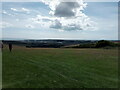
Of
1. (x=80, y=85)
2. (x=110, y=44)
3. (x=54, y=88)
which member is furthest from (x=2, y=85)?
(x=110, y=44)

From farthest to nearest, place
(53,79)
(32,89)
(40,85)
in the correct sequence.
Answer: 1. (53,79)
2. (40,85)
3. (32,89)

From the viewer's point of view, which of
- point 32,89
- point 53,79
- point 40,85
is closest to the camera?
point 32,89

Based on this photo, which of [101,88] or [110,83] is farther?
[110,83]

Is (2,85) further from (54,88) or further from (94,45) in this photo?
(94,45)

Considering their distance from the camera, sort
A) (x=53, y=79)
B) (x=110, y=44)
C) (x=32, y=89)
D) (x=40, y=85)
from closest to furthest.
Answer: (x=32, y=89) → (x=40, y=85) → (x=53, y=79) → (x=110, y=44)

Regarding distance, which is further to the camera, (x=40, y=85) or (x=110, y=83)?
(x=110, y=83)

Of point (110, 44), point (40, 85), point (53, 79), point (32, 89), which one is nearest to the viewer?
point (32, 89)

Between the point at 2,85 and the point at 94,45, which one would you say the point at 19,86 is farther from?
the point at 94,45

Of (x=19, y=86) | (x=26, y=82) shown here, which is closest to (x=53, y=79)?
(x=26, y=82)

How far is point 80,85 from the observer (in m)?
12.5

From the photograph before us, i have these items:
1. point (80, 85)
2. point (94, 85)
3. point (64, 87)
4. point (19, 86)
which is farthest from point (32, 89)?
point (94, 85)

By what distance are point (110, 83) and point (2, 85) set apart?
5.88 m

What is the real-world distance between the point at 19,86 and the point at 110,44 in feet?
225

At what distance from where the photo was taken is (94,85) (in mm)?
12883
